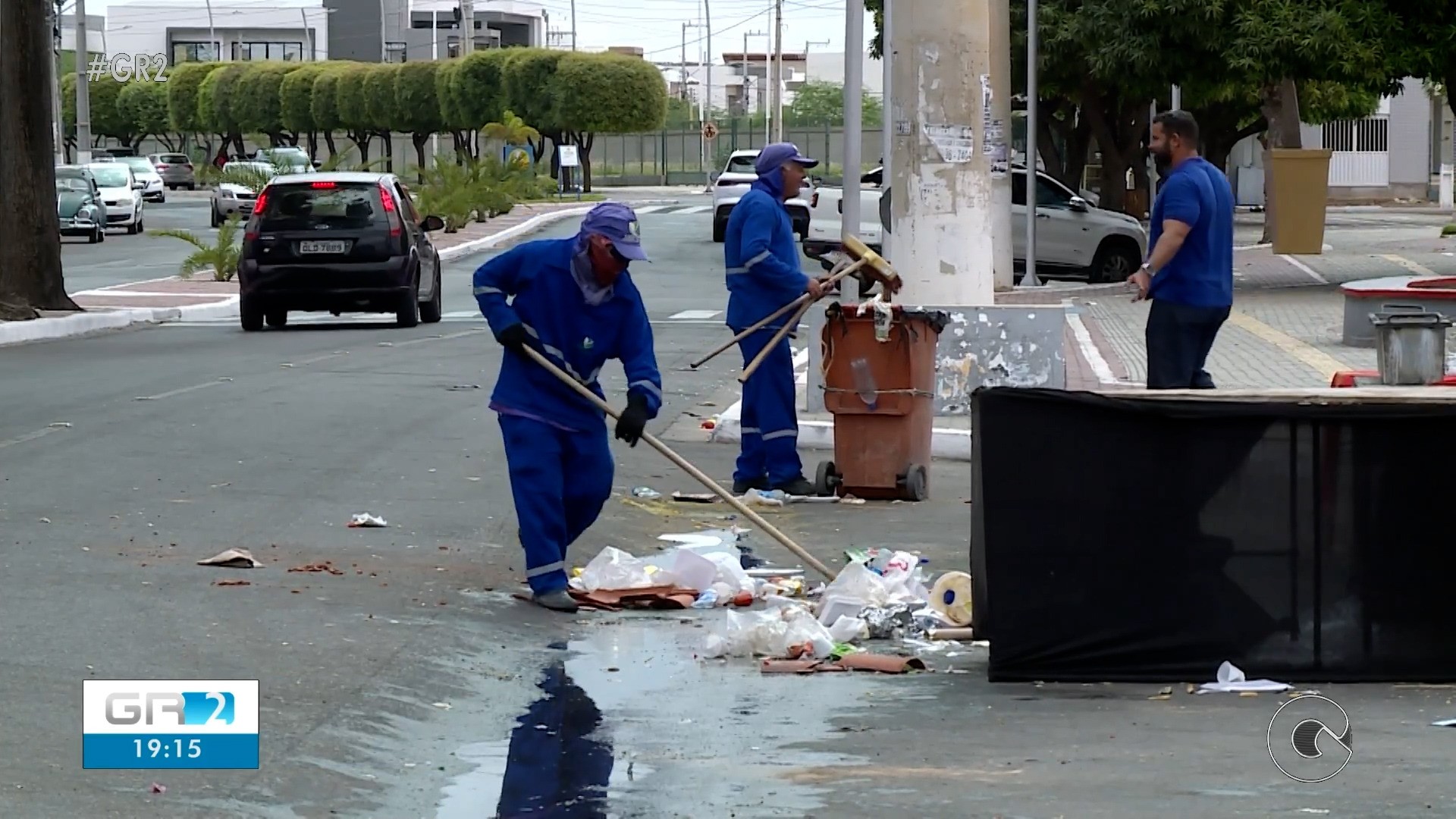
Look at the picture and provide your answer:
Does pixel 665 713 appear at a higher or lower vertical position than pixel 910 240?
lower

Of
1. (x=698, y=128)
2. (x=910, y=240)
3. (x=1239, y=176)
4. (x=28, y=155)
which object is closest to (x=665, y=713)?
(x=910, y=240)

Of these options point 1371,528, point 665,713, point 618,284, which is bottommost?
point 665,713

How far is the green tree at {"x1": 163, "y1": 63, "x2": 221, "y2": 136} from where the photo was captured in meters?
104

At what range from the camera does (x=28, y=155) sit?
2400 cm

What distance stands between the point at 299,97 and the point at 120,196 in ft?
159

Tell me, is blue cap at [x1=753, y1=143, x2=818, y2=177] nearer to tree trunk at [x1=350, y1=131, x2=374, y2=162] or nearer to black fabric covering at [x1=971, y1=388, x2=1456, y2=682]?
black fabric covering at [x1=971, y1=388, x2=1456, y2=682]

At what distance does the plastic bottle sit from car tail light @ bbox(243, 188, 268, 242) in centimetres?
1227

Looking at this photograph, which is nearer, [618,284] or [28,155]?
[618,284]

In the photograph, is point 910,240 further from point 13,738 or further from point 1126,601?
point 13,738

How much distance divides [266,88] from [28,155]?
75.9 metres

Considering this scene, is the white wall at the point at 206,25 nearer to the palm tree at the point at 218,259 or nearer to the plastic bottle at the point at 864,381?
the palm tree at the point at 218,259

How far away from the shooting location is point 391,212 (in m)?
22.9

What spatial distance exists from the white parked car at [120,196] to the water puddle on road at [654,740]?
4279cm

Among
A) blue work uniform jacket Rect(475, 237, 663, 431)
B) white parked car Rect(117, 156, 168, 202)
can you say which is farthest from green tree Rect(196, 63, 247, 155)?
blue work uniform jacket Rect(475, 237, 663, 431)
